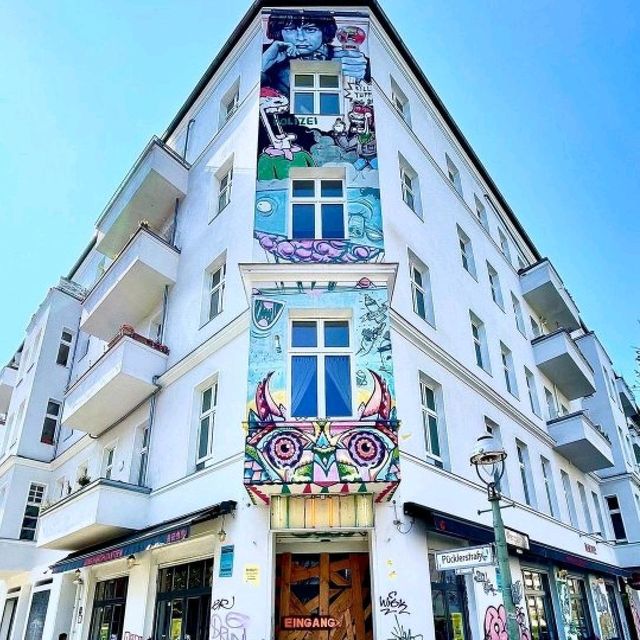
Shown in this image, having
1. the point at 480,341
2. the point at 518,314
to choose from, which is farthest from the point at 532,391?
the point at 480,341

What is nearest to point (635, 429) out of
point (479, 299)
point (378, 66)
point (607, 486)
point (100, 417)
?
point (607, 486)

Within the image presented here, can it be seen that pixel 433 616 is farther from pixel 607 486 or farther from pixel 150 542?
pixel 607 486

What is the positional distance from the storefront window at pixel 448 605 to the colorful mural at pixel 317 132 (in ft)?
20.2

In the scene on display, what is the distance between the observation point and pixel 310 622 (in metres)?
8.89

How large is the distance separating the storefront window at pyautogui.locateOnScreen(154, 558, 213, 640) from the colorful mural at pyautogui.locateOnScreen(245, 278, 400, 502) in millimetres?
2785

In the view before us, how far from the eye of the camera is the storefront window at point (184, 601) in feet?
32.6

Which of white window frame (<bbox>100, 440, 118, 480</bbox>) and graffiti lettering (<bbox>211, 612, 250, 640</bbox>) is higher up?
white window frame (<bbox>100, 440, 118, 480</bbox>)

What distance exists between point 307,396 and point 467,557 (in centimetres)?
367

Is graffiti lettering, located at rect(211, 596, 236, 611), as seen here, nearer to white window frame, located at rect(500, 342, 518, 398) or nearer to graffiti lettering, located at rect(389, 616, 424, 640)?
graffiti lettering, located at rect(389, 616, 424, 640)

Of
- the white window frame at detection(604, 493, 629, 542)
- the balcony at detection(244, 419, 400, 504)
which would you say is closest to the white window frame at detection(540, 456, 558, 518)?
the white window frame at detection(604, 493, 629, 542)

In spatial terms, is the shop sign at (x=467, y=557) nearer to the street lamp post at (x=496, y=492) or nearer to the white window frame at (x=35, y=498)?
the street lamp post at (x=496, y=492)

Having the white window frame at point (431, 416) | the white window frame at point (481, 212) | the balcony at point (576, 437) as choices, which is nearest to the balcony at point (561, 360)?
the balcony at point (576, 437)

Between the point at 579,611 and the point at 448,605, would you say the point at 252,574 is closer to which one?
the point at 448,605

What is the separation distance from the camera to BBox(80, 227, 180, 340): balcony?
46.9 feet
